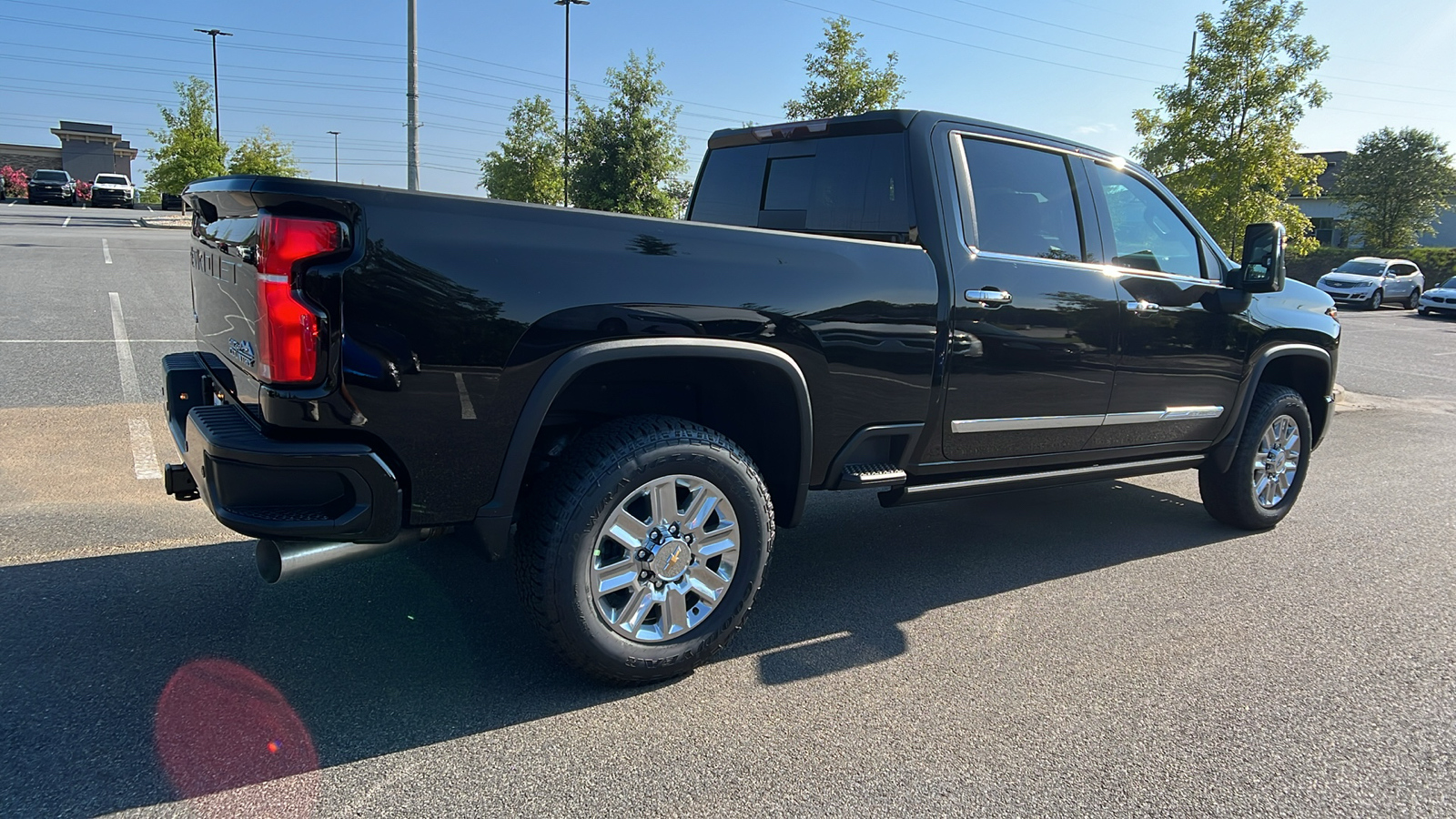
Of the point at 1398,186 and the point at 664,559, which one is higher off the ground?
the point at 1398,186

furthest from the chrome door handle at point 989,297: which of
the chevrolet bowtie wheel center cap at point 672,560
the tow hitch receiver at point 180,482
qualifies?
the tow hitch receiver at point 180,482

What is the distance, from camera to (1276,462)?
5223 millimetres

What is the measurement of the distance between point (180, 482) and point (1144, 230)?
170 inches

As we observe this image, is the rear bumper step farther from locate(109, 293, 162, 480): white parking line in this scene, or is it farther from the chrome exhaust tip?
locate(109, 293, 162, 480): white parking line

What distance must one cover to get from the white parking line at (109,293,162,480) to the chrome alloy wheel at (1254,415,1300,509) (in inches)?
244

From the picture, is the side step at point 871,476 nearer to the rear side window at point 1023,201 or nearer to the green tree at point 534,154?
the rear side window at point 1023,201

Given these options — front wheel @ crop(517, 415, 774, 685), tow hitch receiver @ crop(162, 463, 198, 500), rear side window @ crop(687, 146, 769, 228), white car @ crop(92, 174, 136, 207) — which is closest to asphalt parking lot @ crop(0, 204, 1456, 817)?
front wheel @ crop(517, 415, 774, 685)

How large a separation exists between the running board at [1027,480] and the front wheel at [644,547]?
0.81 meters

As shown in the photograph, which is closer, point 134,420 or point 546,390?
point 546,390

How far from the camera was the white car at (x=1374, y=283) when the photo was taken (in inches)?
1110

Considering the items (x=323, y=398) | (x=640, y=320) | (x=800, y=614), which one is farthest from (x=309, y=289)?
(x=800, y=614)

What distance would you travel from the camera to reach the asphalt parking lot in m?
2.51

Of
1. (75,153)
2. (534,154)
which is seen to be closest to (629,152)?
(534,154)

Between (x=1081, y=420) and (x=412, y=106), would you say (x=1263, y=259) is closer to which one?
(x=1081, y=420)
